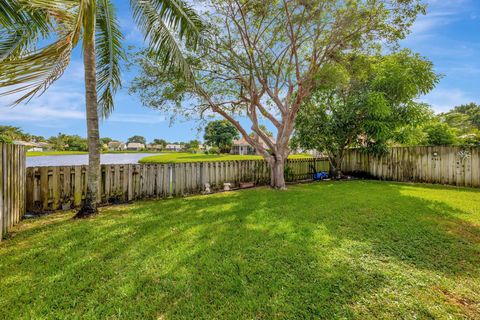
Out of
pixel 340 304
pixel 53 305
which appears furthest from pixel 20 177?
pixel 340 304

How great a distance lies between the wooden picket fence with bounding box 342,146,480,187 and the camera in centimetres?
926

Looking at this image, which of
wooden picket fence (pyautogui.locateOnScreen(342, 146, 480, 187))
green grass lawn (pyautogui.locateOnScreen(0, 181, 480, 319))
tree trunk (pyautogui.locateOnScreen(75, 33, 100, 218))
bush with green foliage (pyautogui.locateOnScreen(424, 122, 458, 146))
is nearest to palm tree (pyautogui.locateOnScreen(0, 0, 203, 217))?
tree trunk (pyautogui.locateOnScreen(75, 33, 100, 218))

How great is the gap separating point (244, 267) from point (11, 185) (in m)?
4.70

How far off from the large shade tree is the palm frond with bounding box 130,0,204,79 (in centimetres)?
214

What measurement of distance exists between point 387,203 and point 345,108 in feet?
20.7

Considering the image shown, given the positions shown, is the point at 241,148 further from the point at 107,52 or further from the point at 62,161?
the point at 107,52

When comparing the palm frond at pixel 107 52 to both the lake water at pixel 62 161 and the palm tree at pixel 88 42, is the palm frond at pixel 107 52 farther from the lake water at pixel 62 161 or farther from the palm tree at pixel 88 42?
the lake water at pixel 62 161

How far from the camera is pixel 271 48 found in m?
9.02

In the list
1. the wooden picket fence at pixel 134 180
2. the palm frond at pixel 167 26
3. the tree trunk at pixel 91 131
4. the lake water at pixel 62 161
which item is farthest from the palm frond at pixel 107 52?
the lake water at pixel 62 161

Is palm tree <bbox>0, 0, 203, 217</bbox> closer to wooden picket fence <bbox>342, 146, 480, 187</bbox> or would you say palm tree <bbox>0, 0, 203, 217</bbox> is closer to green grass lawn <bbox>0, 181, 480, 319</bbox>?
green grass lawn <bbox>0, 181, 480, 319</bbox>

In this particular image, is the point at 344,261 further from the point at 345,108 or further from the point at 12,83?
the point at 345,108

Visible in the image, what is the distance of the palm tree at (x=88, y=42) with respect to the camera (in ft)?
10.3

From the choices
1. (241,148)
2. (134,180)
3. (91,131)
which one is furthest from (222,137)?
(91,131)

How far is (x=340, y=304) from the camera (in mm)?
2154
